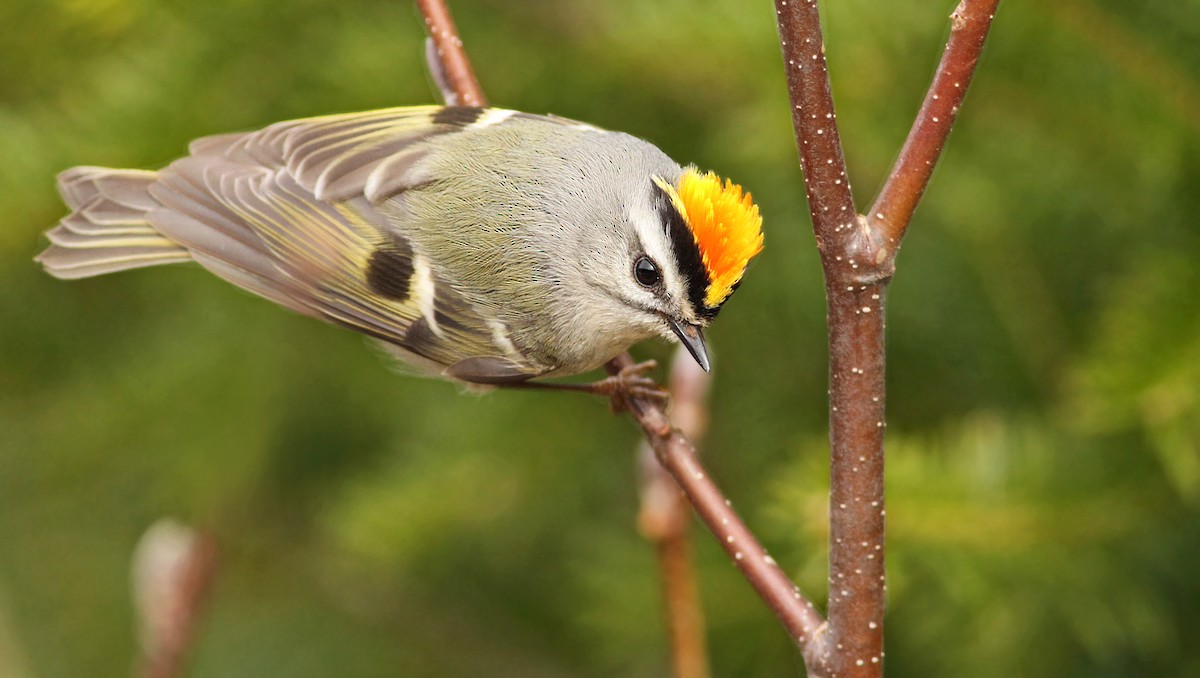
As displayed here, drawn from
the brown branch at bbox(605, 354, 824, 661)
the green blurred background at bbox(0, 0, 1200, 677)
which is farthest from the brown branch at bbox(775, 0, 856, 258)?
the green blurred background at bbox(0, 0, 1200, 677)

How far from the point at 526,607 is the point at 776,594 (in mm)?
1382

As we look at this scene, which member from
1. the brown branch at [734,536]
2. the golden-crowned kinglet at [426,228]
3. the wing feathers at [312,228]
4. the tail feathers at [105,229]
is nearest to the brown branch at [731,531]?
the brown branch at [734,536]

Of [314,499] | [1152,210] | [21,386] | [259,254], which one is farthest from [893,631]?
[21,386]

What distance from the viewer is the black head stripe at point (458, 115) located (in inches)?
69.5

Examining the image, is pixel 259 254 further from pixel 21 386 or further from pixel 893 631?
pixel 893 631

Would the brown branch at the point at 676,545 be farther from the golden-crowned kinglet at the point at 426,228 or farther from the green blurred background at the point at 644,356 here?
the golden-crowned kinglet at the point at 426,228

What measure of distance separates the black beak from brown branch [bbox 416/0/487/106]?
412 mm

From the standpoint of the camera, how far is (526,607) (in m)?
2.50

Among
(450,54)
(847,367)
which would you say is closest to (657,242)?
(450,54)

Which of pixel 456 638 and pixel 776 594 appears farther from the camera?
pixel 456 638

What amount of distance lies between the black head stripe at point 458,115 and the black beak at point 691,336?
41 centimetres

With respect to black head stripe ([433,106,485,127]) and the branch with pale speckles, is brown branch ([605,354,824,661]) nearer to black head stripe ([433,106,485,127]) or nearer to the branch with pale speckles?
the branch with pale speckles

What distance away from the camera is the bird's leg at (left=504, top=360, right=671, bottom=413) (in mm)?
1535

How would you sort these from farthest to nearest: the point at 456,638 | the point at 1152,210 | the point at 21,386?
the point at 456,638
the point at 21,386
the point at 1152,210
